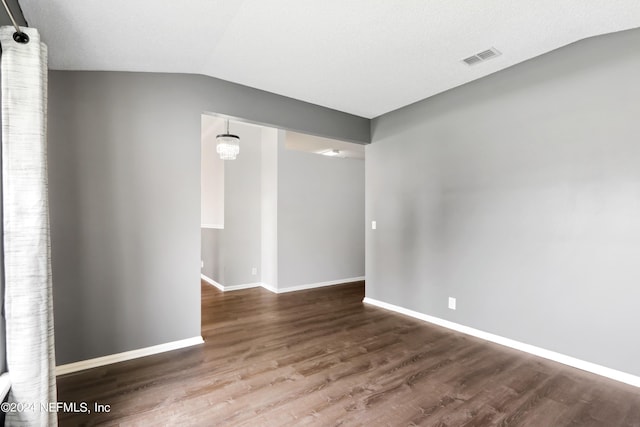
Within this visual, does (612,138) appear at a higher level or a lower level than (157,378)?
higher

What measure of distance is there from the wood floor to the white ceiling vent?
2777 millimetres

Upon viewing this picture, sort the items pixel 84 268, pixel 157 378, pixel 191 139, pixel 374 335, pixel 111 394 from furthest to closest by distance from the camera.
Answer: pixel 374 335, pixel 191 139, pixel 84 268, pixel 157 378, pixel 111 394

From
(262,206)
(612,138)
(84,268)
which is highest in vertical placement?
(612,138)

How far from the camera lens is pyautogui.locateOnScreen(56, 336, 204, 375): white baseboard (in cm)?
246

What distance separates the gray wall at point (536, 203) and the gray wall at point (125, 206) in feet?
8.55

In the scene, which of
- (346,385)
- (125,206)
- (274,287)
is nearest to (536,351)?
(346,385)

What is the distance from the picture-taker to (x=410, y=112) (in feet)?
13.0

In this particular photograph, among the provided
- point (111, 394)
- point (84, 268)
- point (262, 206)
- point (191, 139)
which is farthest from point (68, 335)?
point (262, 206)

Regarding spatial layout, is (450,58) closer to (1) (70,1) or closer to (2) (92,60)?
(1) (70,1)

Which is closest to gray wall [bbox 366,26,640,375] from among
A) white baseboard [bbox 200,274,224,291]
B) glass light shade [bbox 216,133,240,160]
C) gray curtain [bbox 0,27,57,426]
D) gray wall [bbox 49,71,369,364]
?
glass light shade [bbox 216,133,240,160]

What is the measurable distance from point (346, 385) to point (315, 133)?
2918 mm

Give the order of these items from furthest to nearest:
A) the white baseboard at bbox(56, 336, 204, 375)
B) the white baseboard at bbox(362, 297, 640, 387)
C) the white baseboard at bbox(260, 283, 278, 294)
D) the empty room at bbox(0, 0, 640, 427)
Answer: the white baseboard at bbox(260, 283, 278, 294) < the white baseboard at bbox(56, 336, 204, 375) < the white baseboard at bbox(362, 297, 640, 387) < the empty room at bbox(0, 0, 640, 427)

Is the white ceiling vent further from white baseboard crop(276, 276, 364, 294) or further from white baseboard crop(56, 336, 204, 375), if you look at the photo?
white baseboard crop(276, 276, 364, 294)

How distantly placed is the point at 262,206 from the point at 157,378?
360 cm
